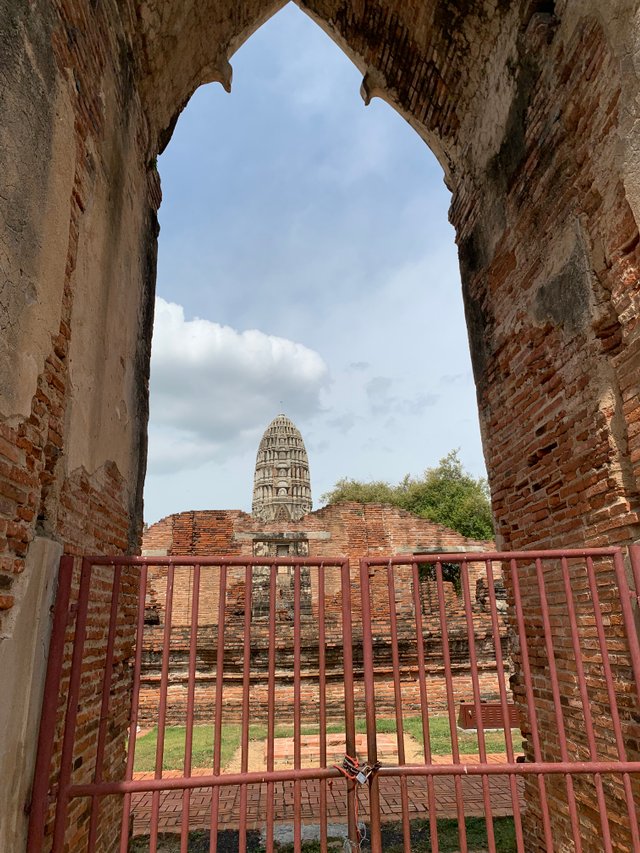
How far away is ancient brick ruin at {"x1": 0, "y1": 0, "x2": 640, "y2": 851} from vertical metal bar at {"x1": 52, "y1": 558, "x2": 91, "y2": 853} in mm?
163

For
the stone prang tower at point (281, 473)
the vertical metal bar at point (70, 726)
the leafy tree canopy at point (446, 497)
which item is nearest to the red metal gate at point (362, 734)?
the vertical metal bar at point (70, 726)

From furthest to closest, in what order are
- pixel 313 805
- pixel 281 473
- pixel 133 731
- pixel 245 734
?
pixel 281 473, pixel 313 805, pixel 245 734, pixel 133 731

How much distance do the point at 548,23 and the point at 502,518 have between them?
392 cm

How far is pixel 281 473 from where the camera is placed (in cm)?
4128

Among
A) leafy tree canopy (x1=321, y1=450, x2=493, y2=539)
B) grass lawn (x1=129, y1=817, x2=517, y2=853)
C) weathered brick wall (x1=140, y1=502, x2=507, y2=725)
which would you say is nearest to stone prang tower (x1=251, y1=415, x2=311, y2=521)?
leafy tree canopy (x1=321, y1=450, x2=493, y2=539)

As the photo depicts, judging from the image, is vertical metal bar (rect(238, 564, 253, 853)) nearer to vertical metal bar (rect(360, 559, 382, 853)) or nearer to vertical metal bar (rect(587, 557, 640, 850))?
vertical metal bar (rect(360, 559, 382, 853))

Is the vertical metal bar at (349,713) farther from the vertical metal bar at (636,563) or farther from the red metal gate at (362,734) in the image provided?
the vertical metal bar at (636,563)

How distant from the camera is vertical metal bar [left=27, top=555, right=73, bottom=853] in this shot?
8.38 feet

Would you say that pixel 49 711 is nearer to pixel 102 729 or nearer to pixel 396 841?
pixel 102 729

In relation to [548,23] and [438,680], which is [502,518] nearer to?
[548,23]

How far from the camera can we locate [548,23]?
165 inches

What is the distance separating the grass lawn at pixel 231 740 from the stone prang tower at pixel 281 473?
28743mm

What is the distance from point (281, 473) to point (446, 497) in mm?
13939

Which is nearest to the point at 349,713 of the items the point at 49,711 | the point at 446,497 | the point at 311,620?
the point at 49,711
